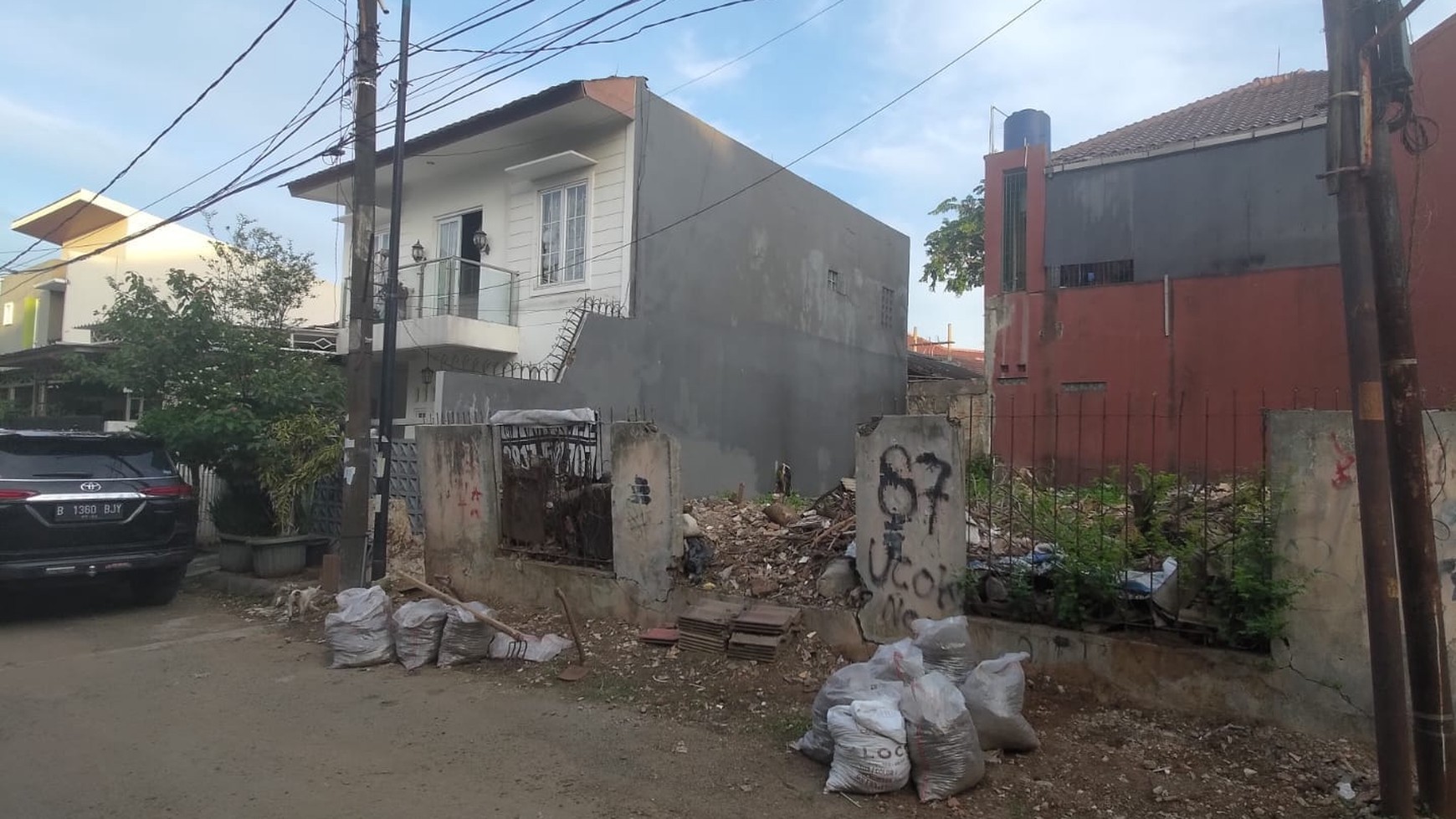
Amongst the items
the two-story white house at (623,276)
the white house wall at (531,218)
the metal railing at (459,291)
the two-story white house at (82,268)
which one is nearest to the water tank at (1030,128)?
the two-story white house at (623,276)

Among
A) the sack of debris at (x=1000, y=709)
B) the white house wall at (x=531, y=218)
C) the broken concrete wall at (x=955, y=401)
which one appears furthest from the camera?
the broken concrete wall at (x=955, y=401)

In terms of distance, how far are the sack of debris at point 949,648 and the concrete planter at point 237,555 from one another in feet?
29.2

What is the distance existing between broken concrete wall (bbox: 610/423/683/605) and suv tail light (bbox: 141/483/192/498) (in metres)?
5.02

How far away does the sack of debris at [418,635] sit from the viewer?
23.7 ft

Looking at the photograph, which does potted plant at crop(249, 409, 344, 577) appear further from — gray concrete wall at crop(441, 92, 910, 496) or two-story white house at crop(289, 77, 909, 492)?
gray concrete wall at crop(441, 92, 910, 496)

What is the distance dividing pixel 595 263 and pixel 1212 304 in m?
9.27

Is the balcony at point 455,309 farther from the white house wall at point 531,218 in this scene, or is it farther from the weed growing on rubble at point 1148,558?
the weed growing on rubble at point 1148,558

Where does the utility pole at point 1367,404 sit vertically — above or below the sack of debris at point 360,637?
above

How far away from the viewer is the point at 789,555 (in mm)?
7734

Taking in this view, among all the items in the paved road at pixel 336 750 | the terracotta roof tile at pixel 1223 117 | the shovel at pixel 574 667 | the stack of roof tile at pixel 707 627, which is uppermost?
the terracotta roof tile at pixel 1223 117

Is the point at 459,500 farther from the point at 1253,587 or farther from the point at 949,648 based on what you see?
the point at 1253,587

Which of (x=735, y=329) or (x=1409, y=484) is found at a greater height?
(x=735, y=329)

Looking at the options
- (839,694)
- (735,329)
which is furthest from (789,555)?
(735,329)

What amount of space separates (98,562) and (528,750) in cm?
603
